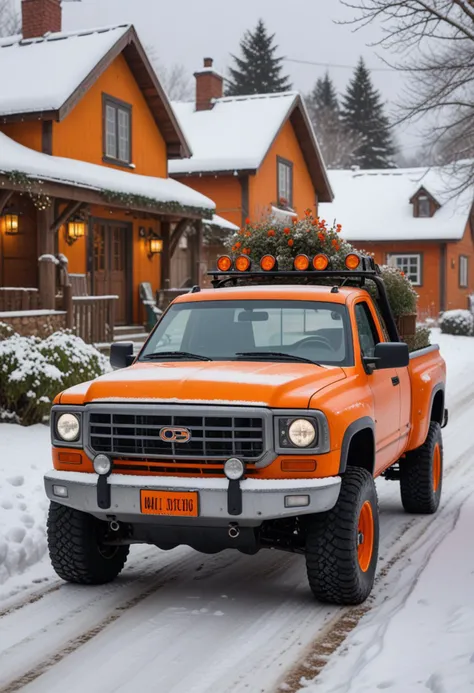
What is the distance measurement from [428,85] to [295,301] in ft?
54.3

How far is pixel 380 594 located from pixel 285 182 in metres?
27.2

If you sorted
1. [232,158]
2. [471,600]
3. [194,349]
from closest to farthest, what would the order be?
[471,600], [194,349], [232,158]

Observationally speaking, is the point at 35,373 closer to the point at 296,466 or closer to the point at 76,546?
the point at 76,546

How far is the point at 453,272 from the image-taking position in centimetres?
4178

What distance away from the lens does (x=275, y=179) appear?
31109 mm

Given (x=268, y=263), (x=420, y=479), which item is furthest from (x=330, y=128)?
(x=268, y=263)

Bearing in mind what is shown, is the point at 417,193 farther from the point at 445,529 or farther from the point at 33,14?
the point at 445,529

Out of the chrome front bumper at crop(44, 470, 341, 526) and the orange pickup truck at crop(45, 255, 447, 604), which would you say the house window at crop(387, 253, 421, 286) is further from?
the chrome front bumper at crop(44, 470, 341, 526)

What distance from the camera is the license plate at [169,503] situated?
5.20 m

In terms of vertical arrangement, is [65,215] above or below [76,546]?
above

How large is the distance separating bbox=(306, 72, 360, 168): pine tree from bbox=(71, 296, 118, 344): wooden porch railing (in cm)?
5348

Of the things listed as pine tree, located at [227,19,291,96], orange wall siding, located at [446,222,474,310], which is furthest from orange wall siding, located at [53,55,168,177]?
pine tree, located at [227,19,291,96]

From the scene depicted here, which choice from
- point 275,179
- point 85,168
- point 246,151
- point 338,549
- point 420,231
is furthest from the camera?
point 420,231

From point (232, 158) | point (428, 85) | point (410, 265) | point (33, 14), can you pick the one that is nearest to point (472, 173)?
point (428, 85)
